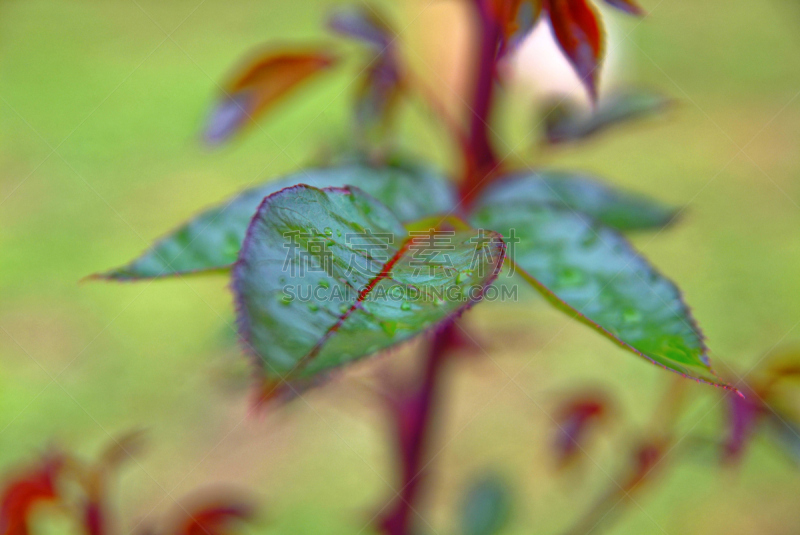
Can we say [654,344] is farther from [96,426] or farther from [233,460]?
[96,426]

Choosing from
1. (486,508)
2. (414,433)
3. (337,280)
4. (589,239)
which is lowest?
(486,508)

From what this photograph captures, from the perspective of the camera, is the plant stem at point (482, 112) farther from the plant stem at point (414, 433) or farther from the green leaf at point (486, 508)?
the green leaf at point (486, 508)

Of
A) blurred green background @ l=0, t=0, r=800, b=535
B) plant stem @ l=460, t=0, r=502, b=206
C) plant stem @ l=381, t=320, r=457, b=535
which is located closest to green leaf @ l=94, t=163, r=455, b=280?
plant stem @ l=460, t=0, r=502, b=206

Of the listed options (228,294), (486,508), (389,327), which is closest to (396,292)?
(389,327)

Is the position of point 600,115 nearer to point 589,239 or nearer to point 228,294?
point 589,239

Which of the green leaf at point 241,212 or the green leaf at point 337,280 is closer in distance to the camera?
the green leaf at point 337,280

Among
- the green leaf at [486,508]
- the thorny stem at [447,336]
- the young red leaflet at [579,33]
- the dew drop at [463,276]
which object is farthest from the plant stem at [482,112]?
the green leaf at [486,508]
